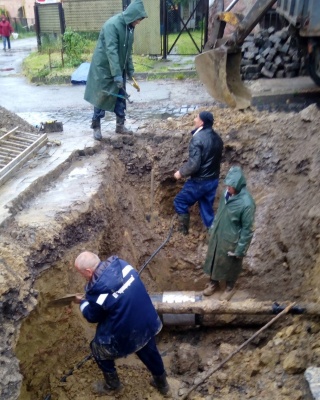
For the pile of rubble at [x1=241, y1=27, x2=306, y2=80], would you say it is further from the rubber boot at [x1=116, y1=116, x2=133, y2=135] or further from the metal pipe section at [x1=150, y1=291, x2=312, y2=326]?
the metal pipe section at [x1=150, y1=291, x2=312, y2=326]

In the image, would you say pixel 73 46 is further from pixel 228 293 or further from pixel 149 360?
pixel 149 360

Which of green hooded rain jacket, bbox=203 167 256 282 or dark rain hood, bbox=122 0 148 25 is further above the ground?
dark rain hood, bbox=122 0 148 25

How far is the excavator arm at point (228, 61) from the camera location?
25.7ft

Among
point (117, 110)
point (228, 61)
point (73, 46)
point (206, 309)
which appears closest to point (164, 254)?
point (206, 309)

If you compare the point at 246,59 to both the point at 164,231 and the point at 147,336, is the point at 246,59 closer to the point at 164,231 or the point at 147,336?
the point at 164,231

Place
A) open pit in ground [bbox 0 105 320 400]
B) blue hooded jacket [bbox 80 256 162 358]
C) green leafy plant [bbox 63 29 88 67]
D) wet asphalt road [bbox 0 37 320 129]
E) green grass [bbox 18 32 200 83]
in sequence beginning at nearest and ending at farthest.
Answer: blue hooded jacket [bbox 80 256 162 358]
open pit in ground [bbox 0 105 320 400]
wet asphalt road [bbox 0 37 320 129]
green grass [bbox 18 32 200 83]
green leafy plant [bbox 63 29 88 67]

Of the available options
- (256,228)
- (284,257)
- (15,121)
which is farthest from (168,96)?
(284,257)

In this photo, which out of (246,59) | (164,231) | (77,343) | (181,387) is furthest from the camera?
(246,59)

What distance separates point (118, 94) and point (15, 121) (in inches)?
85.0

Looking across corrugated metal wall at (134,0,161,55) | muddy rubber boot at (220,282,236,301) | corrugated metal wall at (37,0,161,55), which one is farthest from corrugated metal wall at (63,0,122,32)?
muddy rubber boot at (220,282,236,301)

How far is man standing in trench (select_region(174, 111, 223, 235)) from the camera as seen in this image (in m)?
6.77

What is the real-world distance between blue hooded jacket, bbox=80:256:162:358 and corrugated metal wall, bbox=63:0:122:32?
578 inches

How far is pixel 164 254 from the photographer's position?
7.75 m

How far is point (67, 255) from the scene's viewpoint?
5.21 meters
